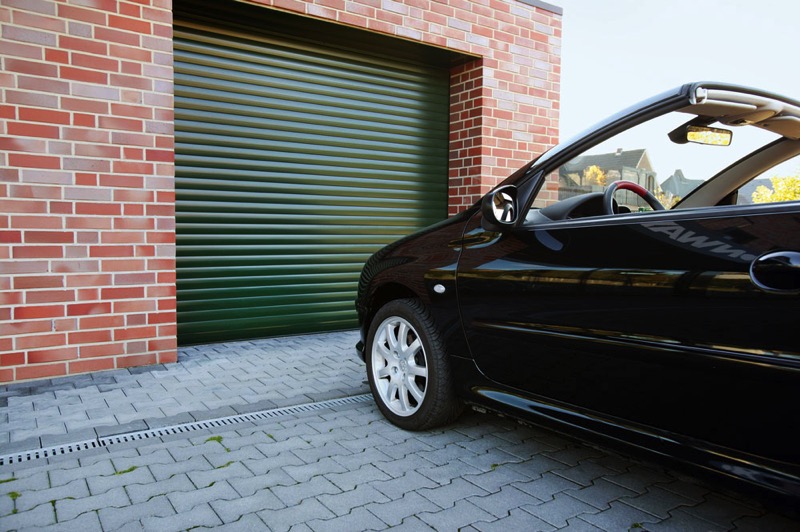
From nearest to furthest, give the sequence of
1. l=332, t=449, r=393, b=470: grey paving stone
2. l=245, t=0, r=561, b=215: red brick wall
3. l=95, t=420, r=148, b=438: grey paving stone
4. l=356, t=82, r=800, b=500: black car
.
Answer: l=356, t=82, r=800, b=500: black car
l=332, t=449, r=393, b=470: grey paving stone
l=95, t=420, r=148, b=438: grey paving stone
l=245, t=0, r=561, b=215: red brick wall

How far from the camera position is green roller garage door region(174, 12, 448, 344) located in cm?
563

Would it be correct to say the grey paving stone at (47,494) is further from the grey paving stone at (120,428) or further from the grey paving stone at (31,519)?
the grey paving stone at (120,428)

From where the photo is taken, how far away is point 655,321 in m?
2.31

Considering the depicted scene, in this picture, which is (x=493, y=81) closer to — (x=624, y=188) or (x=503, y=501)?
(x=624, y=188)

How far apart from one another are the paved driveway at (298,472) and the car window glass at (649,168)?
1242 millimetres

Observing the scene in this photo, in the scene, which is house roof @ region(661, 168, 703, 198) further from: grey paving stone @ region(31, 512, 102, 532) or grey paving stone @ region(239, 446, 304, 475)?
grey paving stone @ region(31, 512, 102, 532)

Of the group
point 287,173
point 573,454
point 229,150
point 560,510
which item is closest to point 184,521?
point 560,510

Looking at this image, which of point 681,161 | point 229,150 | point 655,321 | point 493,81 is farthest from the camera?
point 493,81

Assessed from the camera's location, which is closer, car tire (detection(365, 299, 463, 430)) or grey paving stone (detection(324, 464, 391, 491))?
grey paving stone (detection(324, 464, 391, 491))

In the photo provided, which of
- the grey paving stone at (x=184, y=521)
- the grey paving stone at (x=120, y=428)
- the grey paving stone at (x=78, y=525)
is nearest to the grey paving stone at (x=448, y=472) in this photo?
the grey paving stone at (x=184, y=521)

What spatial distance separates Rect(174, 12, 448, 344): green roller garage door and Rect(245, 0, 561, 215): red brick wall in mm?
363

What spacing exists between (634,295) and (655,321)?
132 millimetres

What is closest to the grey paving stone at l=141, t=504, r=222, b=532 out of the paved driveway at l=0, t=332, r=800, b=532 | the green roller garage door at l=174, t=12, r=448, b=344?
the paved driveway at l=0, t=332, r=800, b=532

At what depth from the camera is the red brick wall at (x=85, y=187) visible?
432cm
